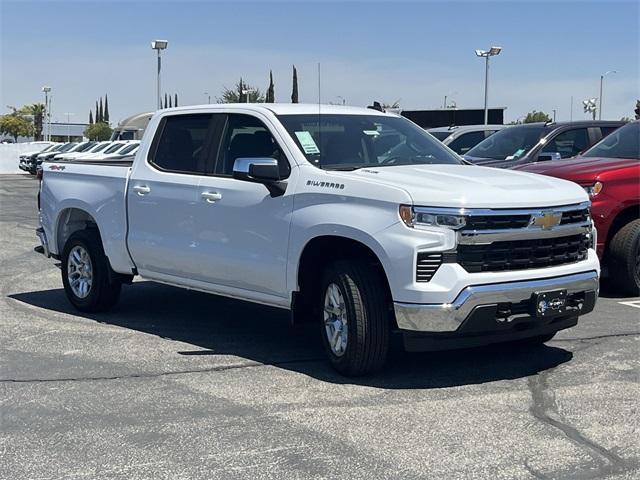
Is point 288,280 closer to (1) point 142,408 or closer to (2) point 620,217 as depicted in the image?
(1) point 142,408

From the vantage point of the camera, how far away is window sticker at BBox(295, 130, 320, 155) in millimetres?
6320

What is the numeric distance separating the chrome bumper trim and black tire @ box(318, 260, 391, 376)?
21 centimetres

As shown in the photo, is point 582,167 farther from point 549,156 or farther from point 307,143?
point 307,143

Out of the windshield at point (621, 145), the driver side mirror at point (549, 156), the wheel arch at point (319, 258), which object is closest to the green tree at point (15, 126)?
the driver side mirror at point (549, 156)

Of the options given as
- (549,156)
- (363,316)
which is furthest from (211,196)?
(549,156)

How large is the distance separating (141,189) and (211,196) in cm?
97

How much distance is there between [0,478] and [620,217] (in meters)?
6.62

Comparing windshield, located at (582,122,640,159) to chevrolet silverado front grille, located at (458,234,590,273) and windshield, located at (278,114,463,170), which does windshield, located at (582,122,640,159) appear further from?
chevrolet silverado front grille, located at (458,234,590,273)

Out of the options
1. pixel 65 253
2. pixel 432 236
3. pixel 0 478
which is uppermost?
pixel 432 236

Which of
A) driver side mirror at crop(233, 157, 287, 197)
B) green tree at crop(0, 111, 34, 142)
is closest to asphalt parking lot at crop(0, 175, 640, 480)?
driver side mirror at crop(233, 157, 287, 197)

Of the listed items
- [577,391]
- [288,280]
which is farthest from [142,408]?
[577,391]

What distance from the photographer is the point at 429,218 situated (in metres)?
5.30

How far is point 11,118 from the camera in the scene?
10762 centimetres

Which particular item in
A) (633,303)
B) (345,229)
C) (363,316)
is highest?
(345,229)
